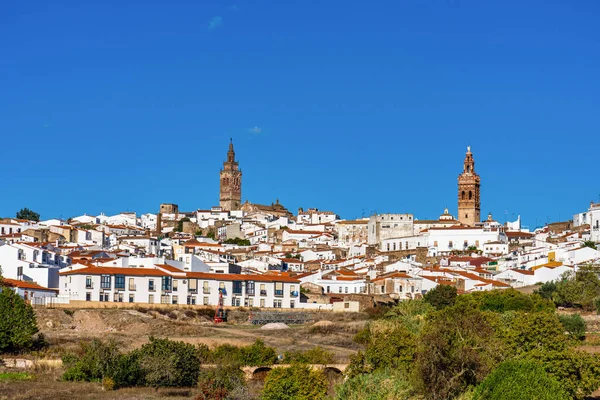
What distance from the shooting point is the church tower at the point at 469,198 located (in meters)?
138

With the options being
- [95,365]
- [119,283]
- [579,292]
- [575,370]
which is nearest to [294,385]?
[95,365]

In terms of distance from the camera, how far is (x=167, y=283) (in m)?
67.9

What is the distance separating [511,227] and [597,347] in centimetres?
7856

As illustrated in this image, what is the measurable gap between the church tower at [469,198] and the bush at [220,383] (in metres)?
97.1

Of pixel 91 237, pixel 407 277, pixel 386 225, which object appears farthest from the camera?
pixel 386 225

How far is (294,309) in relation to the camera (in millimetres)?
71688

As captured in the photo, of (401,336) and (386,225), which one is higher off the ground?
(386,225)

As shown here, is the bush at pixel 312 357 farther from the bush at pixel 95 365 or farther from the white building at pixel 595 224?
the white building at pixel 595 224

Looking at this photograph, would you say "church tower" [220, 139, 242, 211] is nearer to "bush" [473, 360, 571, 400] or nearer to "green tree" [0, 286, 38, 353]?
"green tree" [0, 286, 38, 353]

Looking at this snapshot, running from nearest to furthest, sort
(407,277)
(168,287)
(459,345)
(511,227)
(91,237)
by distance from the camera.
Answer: (459,345) → (168,287) → (407,277) → (91,237) → (511,227)

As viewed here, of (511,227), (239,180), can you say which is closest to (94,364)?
(511,227)

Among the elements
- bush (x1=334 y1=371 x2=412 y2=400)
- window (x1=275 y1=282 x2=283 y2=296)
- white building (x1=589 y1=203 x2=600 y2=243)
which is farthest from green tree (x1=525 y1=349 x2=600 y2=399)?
white building (x1=589 y1=203 x2=600 y2=243)

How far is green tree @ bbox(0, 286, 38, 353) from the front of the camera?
165 feet

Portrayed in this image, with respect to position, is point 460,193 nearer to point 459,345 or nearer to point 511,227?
point 511,227
